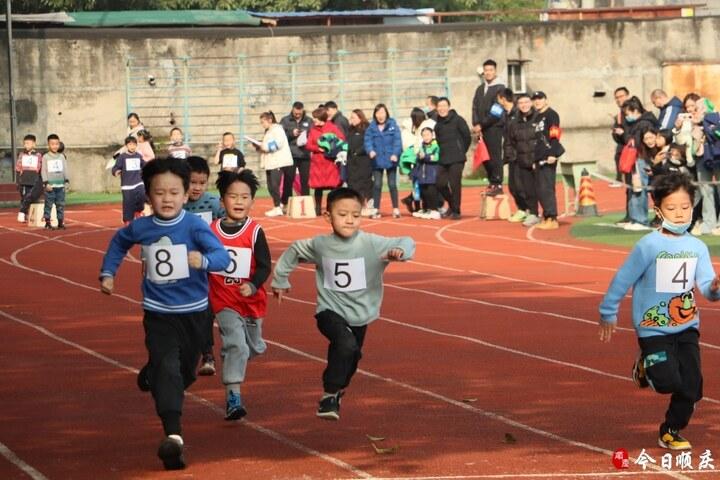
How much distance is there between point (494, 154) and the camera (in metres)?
28.2

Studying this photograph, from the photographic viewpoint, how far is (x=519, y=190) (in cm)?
Result: 2664

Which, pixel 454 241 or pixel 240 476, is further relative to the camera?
pixel 454 241

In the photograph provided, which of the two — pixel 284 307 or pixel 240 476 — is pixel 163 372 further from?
pixel 284 307

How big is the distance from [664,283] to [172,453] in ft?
8.84

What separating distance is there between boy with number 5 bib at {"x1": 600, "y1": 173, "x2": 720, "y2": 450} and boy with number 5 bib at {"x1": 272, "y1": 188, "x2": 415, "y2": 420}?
1428mm

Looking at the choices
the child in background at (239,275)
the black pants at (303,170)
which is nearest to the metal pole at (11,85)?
the black pants at (303,170)

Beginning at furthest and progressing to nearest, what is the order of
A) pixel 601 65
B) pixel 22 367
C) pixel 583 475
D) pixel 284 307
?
1. pixel 601 65
2. pixel 284 307
3. pixel 22 367
4. pixel 583 475

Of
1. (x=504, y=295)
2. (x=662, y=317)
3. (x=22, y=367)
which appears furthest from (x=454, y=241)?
(x=662, y=317)

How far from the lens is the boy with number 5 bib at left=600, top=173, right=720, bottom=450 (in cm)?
884

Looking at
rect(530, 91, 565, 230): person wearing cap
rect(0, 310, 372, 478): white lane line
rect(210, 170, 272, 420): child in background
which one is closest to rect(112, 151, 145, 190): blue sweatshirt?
rect(530, 91, 565, 230): person wearing cap

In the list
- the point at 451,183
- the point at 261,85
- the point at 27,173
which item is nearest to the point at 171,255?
the point at 451,183

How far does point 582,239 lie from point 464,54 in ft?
62.2

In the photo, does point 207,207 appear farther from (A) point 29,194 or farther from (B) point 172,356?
(A) point 29,194

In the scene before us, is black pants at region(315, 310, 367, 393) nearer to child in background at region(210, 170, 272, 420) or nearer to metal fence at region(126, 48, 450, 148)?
child in background at region(210, 170, 272, 420)
